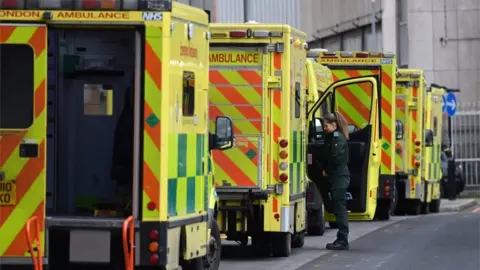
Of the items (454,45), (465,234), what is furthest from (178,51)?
(454,45)

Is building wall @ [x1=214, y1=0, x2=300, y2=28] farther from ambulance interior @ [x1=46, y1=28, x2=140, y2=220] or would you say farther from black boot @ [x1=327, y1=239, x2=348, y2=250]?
ambulance interior @ [x1=46, y1=28, x2=140, y2=220]

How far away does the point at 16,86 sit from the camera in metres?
10.8

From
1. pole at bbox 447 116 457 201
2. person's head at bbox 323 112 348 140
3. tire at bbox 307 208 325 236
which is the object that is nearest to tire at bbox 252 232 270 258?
person's head at bbox 323 112 348 140

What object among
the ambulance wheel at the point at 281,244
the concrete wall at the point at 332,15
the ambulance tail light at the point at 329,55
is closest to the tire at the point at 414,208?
the ambulance tail light at the point at 329,55

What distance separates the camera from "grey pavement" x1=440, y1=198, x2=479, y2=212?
103 feet

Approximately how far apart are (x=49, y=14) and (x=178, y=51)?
3.81 feet

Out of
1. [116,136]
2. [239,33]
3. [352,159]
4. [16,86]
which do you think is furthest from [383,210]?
[16,86]

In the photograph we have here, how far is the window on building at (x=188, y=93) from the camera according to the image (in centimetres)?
1143

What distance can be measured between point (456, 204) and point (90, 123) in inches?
876

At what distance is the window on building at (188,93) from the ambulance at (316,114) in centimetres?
694

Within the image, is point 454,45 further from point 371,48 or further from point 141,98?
point 141,98

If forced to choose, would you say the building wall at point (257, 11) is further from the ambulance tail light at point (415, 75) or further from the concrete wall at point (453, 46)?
the concrete wall at point (453, 46)

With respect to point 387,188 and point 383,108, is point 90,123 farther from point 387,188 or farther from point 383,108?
point 387,188

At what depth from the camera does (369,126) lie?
760 inches
